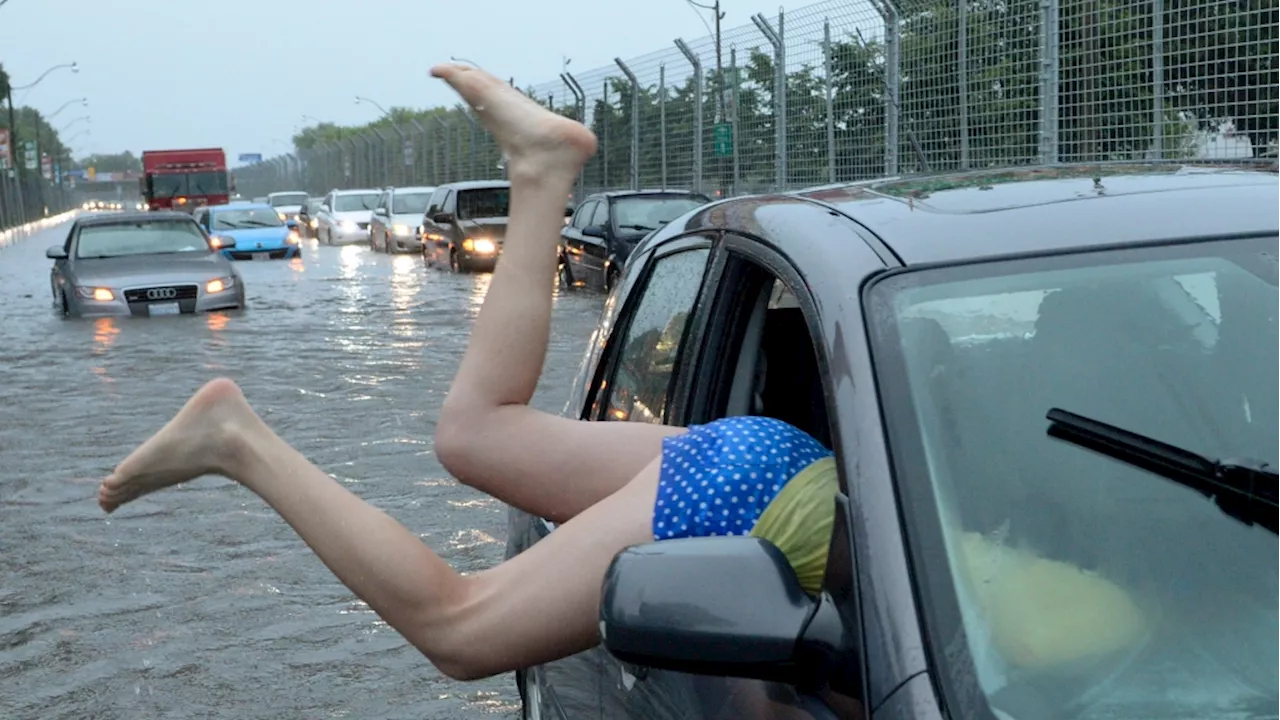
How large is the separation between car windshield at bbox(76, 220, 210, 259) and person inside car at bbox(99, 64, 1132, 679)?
1859 cm

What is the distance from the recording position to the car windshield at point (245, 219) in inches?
1443

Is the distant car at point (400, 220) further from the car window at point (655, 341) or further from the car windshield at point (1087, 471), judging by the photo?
the car windshield at point (1087, 471)

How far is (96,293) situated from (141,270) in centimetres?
62

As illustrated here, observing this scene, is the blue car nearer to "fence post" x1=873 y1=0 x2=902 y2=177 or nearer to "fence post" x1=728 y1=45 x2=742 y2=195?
"fence post" x1=728 y1=45 x2=742 y2=195

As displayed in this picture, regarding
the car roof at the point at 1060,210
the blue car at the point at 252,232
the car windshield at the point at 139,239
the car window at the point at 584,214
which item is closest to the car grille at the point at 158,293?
the car windshield at the point at 139,239

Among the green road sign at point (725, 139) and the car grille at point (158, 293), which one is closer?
the car grille at point (158, 293)

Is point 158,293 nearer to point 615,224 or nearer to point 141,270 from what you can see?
point 141,270

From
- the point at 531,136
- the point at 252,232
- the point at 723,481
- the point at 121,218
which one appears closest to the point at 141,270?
the point at 121,218

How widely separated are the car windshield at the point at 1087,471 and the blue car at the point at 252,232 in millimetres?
33887

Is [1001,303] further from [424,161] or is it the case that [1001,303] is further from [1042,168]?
[424,161]

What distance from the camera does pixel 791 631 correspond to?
200 cm

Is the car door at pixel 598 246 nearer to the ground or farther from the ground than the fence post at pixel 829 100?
nearer to the ground

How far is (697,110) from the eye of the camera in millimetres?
25422

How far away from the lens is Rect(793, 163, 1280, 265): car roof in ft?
8.32
